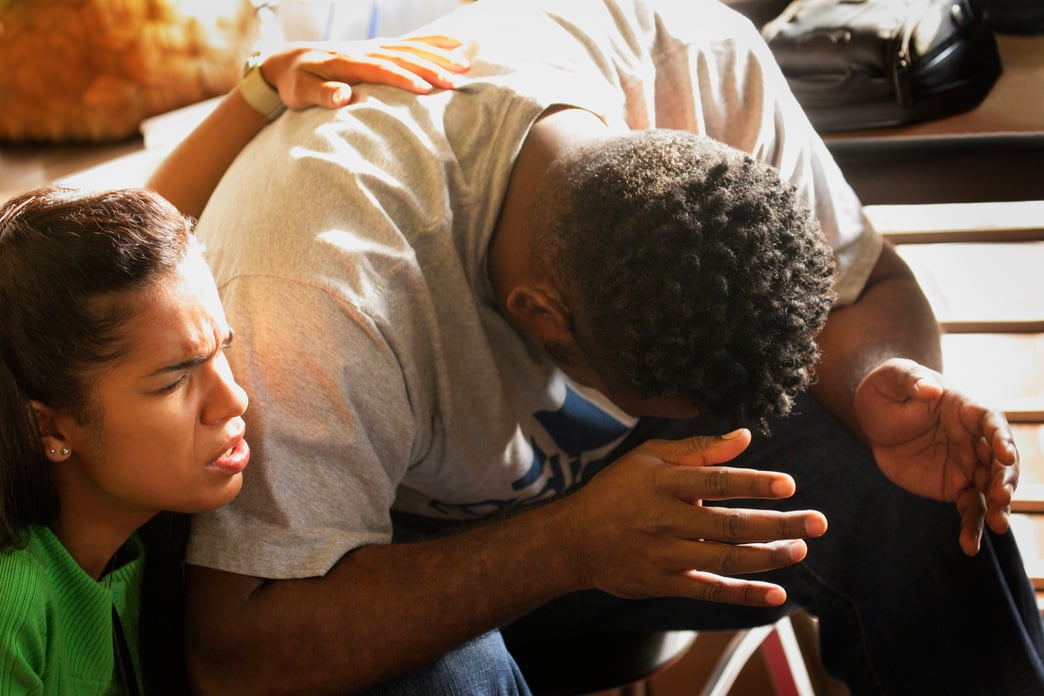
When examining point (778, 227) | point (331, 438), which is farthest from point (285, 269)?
point (778, 227)

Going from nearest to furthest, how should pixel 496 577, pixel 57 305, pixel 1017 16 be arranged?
pixel 57 305
pixel 496 577
pixel 1017 16

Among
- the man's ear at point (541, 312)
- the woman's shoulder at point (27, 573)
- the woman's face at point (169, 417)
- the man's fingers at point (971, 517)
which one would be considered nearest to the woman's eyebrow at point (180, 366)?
the woman's face at point (169, 417)

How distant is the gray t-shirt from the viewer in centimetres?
87

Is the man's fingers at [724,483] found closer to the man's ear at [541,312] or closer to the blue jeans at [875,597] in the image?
the man's ear at [541,312]

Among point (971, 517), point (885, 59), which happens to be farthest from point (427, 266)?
point (885, 59)

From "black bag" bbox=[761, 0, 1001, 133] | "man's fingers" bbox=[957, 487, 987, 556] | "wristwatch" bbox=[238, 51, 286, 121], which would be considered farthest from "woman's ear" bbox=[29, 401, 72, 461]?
"black bag" bbox=[761, 0, 1001, 133]

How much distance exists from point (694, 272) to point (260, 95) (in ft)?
1.65

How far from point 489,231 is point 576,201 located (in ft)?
0.35

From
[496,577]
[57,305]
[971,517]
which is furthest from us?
[971,517]

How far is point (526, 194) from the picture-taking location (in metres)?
0.97

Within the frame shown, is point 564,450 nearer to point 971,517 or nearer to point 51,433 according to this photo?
point 971,517

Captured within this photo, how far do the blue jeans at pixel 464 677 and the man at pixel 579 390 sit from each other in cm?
2

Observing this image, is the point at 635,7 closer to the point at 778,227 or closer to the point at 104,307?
the point at 778,227

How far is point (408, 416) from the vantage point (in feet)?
3.09
